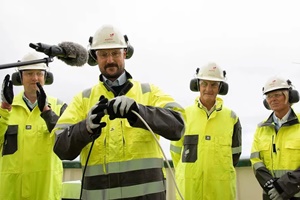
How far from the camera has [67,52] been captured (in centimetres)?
210

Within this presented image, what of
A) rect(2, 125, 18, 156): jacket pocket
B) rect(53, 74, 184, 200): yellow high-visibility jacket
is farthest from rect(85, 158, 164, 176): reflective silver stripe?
rect(2, 125, 18, 156): jacket pocket

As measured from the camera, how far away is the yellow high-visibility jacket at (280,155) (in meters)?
3.20

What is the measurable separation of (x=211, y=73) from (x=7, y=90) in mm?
2008

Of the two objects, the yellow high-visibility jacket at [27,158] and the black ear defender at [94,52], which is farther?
the yellow high-visibility jacket at [27,158]

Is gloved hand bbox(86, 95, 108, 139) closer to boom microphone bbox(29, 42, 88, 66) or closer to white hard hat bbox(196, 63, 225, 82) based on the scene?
boom microphone bbox(29, 42, 88, 66)

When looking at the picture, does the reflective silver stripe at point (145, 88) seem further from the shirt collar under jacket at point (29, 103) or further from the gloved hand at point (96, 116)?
the shirt collar under jacket at point (29, 103)

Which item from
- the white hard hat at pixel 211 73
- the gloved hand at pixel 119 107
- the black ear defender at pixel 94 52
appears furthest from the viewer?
the white hard hat at pixel 211 73

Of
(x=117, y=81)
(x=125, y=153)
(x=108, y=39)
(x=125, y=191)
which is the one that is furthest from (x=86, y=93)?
(x=125, y=191)

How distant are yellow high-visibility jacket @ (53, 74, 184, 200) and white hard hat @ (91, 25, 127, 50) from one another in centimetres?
30

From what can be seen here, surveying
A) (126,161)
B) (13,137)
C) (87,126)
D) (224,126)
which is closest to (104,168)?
(126,161)

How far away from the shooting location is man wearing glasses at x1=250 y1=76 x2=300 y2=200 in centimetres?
322

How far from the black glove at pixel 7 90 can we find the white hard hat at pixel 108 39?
712mm

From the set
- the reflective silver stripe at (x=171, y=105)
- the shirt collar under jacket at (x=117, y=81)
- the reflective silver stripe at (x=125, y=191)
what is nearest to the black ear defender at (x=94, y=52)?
the shirt collar under jacket at (x=117, y=81)

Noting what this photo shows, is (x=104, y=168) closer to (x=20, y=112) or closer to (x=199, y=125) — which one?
(x=20, y=112)
